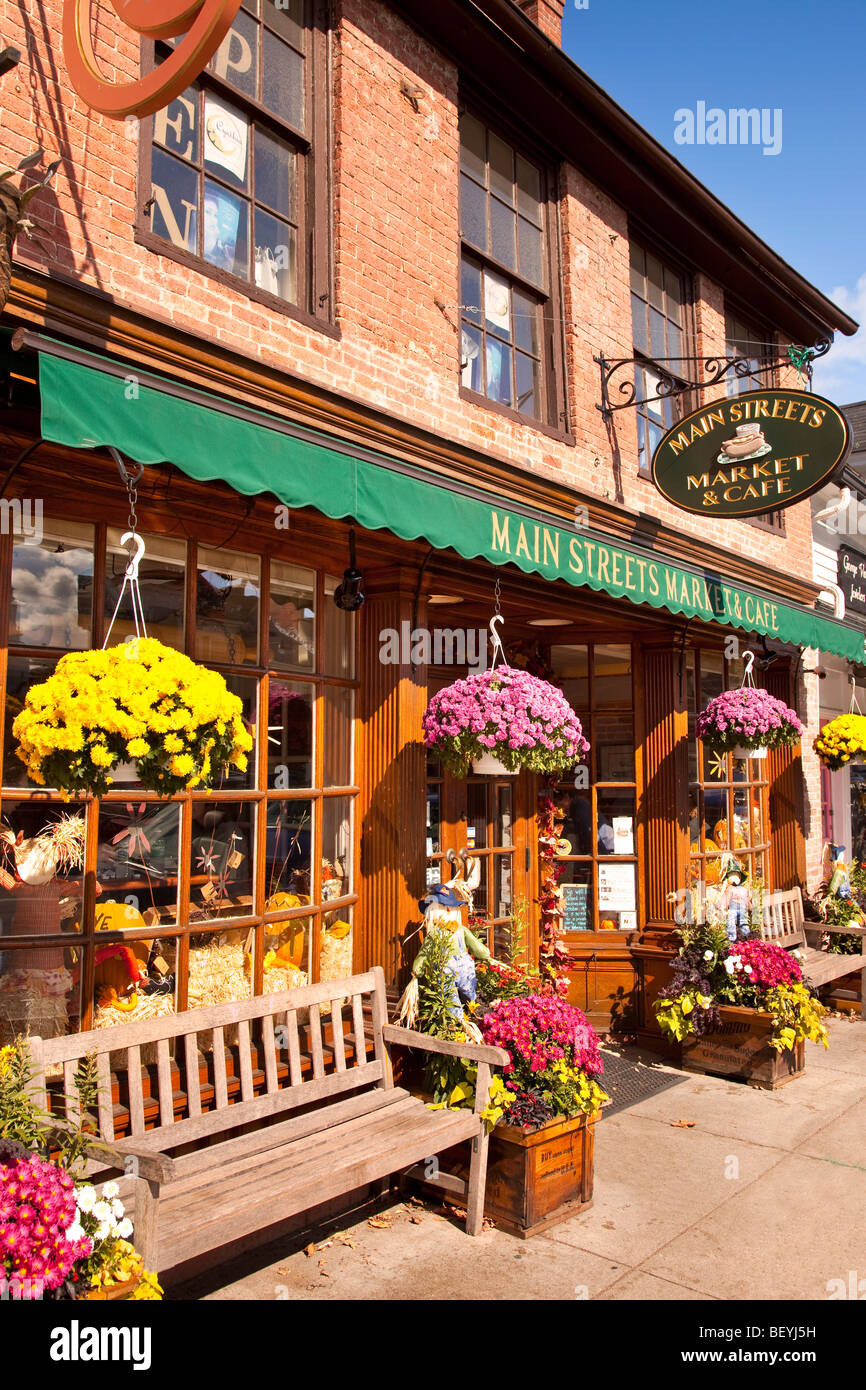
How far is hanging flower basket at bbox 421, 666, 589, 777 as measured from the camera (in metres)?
5.15

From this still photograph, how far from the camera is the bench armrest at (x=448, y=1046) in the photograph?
4.84 metres

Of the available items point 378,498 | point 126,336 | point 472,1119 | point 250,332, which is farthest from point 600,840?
point 126,336

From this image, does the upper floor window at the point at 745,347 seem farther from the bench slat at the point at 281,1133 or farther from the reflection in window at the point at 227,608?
Answer: the bench slat at the point at 281,1133

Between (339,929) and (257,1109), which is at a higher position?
(339,929)

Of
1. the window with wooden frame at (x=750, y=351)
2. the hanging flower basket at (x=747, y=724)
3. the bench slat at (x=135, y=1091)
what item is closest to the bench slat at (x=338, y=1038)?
the bench slat at (x=135, y=1091)

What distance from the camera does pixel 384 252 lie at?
5832 millimetres

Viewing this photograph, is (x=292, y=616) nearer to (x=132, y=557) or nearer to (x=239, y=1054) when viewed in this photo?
(x=132, y=557)

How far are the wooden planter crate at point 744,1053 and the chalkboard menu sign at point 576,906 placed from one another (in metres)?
1.25

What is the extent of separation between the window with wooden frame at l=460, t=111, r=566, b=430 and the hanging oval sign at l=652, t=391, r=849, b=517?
95cm

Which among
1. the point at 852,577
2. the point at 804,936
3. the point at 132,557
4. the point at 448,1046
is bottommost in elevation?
the point at 804,936

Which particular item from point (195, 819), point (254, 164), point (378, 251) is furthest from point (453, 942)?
point (254, 164)

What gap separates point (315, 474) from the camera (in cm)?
440

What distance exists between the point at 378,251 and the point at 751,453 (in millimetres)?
3076

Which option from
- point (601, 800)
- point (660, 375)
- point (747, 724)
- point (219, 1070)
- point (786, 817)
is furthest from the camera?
point (786, 817)
